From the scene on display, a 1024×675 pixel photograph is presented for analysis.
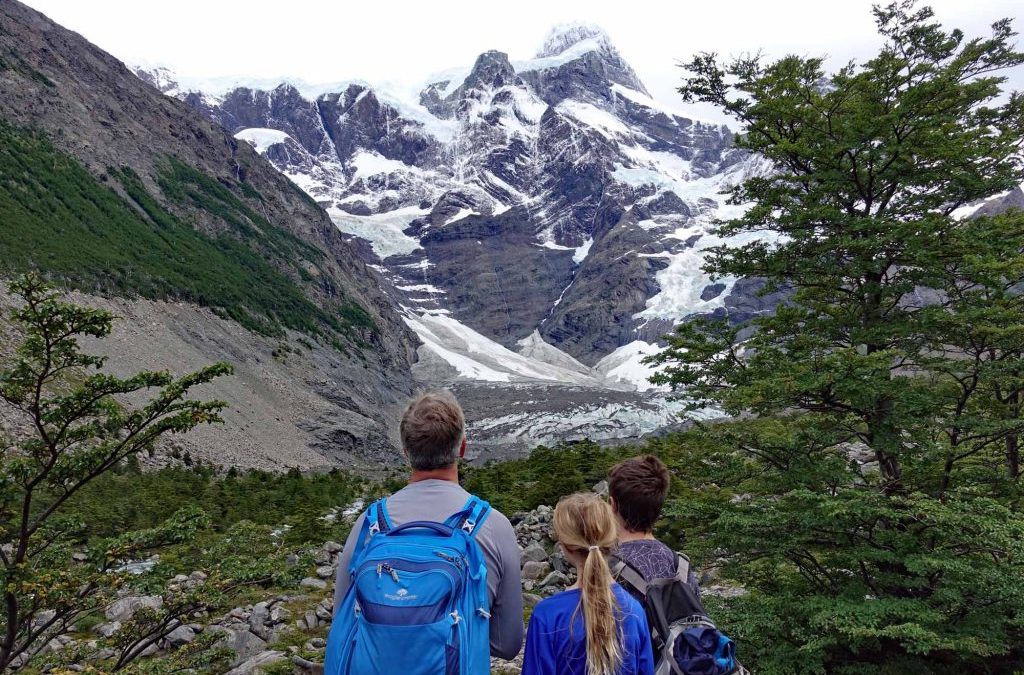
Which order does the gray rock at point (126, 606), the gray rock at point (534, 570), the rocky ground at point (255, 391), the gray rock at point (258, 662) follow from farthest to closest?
the rocky ground at point (255, 391) < the gray rock at point (534, 570) < the gray rock at point (126, 606) < the gray rock at point (258, 662)

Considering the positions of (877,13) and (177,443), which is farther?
(177,443)

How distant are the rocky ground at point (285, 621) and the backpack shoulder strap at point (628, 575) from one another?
398 centimetres

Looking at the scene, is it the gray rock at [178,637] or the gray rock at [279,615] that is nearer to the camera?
the gray rock at [178,637]

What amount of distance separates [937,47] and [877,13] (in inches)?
31.0

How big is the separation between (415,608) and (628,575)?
127cm

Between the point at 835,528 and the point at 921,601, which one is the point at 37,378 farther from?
the point at 921,601

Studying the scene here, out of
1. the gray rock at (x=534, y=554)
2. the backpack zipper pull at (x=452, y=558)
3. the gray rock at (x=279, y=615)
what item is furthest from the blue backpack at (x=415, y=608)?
the gray rock at (x=534, y=554)

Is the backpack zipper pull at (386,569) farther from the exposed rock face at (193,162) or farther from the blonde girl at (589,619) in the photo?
the exposed rock face at (193,162)

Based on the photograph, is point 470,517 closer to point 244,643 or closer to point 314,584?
point 244,643

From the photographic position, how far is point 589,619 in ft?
9.51

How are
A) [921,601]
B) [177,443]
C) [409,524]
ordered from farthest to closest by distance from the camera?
[177,443] → [921,601] → [409,524]

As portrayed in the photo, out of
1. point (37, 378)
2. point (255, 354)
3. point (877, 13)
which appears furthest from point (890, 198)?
point (255, 354)

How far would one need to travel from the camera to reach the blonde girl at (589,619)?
2896 millimetres

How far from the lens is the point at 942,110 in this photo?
687 cm
